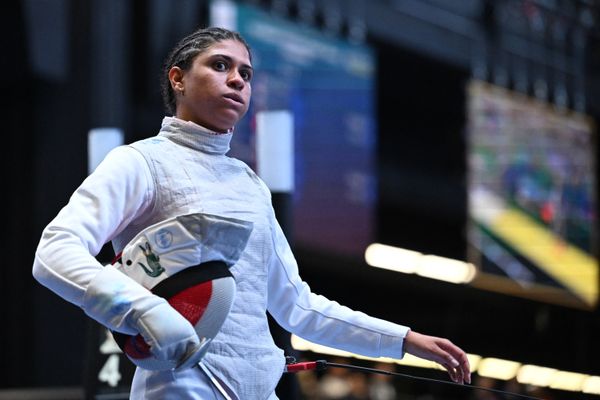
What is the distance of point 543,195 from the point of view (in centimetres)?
1587

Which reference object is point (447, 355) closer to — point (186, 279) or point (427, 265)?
point (186, 279)

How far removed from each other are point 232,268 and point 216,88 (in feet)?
1.29

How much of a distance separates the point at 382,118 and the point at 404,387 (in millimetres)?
4466

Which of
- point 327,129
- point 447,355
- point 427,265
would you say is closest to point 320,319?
point 447,355

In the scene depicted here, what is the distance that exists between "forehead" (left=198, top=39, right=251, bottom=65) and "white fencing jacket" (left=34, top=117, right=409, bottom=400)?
167 millimetres

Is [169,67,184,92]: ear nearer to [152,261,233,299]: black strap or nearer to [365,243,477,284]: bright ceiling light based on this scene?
[152,261,233,299]: black strap

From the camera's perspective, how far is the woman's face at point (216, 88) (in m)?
2.68

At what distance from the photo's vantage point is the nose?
269cm

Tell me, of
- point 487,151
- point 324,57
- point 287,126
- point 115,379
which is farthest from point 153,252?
point 487,151

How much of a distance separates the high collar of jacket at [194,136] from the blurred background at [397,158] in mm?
6090

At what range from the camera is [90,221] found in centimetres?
238


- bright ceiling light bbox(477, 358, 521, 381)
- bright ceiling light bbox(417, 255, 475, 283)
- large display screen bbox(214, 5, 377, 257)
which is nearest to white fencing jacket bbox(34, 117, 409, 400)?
large display screen bbox(214, 5, 377, 257)

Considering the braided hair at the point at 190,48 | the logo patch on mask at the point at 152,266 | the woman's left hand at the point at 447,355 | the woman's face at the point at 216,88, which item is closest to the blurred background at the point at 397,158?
the braided hair at the point at 190,48

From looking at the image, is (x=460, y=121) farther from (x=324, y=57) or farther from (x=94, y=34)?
(x=94, y=34)
